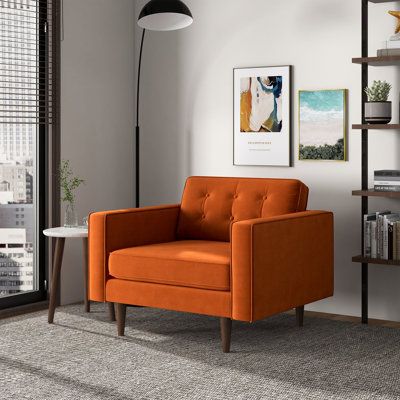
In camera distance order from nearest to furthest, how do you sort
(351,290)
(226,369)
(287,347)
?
(226,369) < (287,347) < (351,290)

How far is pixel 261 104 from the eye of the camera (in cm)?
528

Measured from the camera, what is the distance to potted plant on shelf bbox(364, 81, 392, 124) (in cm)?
461

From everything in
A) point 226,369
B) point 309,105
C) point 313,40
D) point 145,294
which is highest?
point 313,40

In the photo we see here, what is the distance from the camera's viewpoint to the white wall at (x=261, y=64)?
493cm

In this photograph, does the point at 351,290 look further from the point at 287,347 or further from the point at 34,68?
the point at 34,68

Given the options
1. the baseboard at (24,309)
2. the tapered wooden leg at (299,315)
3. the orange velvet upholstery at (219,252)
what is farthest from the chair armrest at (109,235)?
the tapered wooden leg at (299,315)

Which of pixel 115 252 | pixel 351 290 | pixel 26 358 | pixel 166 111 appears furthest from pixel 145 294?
pixel 166 111

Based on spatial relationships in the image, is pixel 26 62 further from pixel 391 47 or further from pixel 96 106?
pixel 391 47

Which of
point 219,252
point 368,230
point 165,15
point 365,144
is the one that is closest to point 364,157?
point 365,144

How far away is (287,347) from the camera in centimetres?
421

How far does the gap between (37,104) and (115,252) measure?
125 cm

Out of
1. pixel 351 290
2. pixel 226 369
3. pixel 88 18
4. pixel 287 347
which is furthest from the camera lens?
pixel 88 18

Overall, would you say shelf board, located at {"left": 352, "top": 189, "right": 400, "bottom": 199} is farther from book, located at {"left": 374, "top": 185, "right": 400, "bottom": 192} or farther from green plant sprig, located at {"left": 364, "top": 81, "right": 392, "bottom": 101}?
green plant sprig, located at {"left": 364, "top": 81, "right": 392, "bottom": 101}

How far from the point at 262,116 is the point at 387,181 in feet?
3.36
